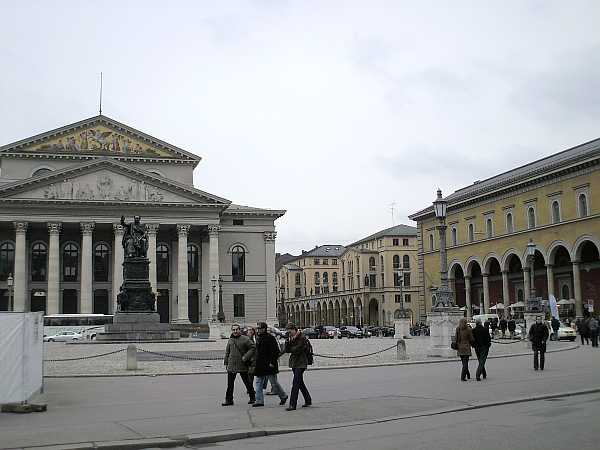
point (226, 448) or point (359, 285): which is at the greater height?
point (359, 285)

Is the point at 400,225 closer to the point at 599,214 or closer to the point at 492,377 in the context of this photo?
the point at 599,214

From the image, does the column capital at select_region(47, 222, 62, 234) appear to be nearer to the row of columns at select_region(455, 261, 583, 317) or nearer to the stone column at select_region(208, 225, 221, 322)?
the stone column at select_region(208, 225, 221, 322)

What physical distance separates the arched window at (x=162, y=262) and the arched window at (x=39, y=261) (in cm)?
1051

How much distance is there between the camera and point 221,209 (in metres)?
72.4

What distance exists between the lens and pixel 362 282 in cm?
11862

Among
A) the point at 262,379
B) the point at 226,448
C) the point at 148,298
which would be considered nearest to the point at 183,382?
the point at 262,379

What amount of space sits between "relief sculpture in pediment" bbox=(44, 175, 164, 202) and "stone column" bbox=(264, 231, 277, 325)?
44.6ft

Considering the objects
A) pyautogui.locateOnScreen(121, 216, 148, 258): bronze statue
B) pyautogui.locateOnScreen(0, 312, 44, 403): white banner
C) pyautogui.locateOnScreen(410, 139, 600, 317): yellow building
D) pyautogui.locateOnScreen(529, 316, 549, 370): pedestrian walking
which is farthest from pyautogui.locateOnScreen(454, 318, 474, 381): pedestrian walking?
pyautogui.locateOnScreen(410, 139, 600, 317): yellow building

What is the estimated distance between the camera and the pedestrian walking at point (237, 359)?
49.4 feet

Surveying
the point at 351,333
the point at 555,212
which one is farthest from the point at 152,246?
the point at 555,212

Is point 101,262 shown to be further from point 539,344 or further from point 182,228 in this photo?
point 539,344

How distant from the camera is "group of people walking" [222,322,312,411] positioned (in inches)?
575

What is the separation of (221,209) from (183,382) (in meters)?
52.4

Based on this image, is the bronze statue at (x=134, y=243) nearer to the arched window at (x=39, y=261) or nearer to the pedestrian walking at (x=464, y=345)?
the pedestrian walking at (x=464, y=345)
